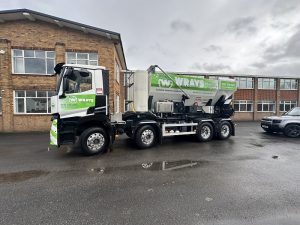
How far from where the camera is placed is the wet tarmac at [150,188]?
319 centimetres

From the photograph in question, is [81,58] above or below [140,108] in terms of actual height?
above

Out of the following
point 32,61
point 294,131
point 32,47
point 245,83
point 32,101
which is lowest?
point 294,131

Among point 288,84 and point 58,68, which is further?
point 288,84

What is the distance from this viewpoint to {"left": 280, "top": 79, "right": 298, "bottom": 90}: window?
2483 cm

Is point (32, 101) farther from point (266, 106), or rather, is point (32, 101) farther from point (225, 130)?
point (266, 106)

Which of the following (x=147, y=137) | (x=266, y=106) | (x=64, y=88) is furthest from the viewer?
(x=266, y=106)

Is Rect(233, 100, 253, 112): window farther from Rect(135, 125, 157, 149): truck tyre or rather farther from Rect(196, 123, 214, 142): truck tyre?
Rect(135, 125, 157, 149): truck tyre

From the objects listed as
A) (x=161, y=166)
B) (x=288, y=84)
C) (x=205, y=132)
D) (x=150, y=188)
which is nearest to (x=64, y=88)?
(x=161, y=166)

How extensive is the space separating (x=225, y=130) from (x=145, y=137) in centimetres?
482

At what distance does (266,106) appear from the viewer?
2456 centimetres

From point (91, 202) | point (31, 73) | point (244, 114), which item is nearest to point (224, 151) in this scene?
point (91, 202)

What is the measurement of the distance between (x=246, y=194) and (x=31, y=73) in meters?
14.4

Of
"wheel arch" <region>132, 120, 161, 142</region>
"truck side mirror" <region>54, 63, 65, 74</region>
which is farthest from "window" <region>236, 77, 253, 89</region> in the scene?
"truck side mirror" <region>54, 63, 65, 74</region>

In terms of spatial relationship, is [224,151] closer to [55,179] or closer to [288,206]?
[288,206]
